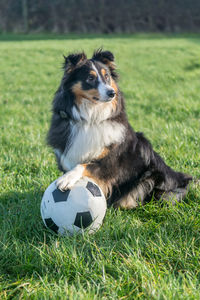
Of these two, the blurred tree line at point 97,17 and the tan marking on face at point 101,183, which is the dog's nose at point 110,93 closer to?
the tan marking on face at point 101,183

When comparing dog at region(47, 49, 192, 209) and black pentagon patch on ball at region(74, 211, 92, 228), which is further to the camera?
dog at region(47, 49, 192, 209)

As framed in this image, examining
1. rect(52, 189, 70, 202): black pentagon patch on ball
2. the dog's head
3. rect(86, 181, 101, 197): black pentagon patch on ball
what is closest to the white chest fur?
the dog's head

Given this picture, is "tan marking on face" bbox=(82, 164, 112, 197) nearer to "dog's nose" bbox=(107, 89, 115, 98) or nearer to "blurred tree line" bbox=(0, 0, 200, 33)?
"dog's nose" bbox=(107, 89, 115, 98)

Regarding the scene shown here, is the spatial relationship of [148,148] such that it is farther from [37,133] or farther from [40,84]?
[40,84]

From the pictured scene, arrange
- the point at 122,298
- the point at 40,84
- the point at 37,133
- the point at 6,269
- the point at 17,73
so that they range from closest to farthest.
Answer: the point at 122,298, the point at 6,269, the point at 37,133, the point at 40,84, the point at 17,73

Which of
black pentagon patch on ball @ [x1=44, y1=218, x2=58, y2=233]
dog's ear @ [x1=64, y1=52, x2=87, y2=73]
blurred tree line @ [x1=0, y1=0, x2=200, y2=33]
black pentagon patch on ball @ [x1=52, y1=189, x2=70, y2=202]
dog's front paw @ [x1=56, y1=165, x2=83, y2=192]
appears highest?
blurred tree line @ [x1=0, y1=0, x2=200, y2=33]

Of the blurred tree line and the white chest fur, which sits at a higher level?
the blurred tree line

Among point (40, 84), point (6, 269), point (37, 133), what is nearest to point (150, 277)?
point (6, 269)

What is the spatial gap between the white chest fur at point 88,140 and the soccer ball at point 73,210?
472 millimetres

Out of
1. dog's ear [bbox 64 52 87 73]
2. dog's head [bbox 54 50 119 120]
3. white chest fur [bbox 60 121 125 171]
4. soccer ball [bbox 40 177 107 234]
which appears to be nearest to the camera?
soccer ball [bbox 40 177 107 234]

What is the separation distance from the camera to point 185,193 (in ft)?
11.3

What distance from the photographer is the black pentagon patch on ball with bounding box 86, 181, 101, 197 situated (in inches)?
109

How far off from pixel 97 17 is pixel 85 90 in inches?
1131

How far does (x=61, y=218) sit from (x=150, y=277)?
869 millimetres
